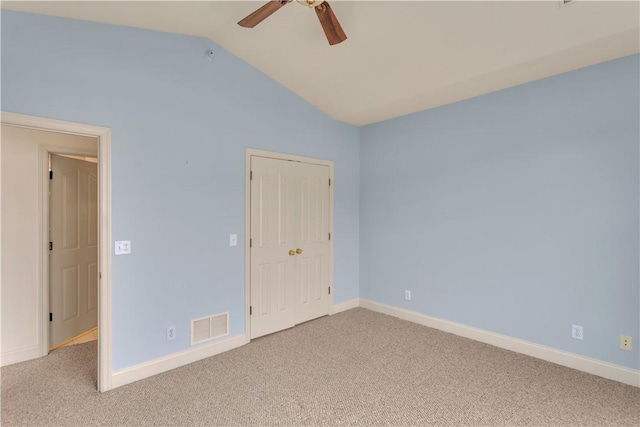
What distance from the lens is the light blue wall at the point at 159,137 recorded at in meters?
2.26

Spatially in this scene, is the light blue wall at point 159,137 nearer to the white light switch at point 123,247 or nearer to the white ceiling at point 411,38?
the white light switch at point 123,247

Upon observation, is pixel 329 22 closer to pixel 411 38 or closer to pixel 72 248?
pixel 411 38

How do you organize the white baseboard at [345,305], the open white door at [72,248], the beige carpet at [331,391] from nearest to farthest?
the beige carpet at [331,391] < the open white door at [72,248] < the white baseboard at [345,305]

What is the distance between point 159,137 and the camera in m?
2.72

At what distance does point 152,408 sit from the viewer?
7.26 feet

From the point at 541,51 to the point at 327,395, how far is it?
3.14 metres

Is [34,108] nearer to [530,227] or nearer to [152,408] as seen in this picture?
Answer: [152,408]

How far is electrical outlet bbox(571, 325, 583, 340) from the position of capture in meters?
2.72

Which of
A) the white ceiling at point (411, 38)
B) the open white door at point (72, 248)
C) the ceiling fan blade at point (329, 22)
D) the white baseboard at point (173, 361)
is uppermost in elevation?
the white ceiling at point (411, 38)

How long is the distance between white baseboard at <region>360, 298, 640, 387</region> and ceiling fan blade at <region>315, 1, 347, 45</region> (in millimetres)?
3161

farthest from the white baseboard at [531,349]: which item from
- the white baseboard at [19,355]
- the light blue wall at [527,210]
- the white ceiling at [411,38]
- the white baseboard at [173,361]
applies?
the white baseboard at [19,355]

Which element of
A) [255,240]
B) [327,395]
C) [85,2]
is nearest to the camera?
[85,2]

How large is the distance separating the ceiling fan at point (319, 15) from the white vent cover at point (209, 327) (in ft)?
8.39

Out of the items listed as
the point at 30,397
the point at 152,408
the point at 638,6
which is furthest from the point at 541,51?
the point at 30,397
